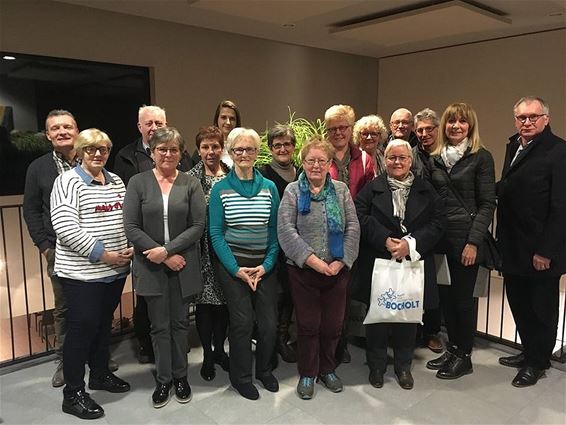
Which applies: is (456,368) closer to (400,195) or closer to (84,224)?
(400,195)

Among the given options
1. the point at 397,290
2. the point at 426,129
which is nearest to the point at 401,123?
the point at 426,129

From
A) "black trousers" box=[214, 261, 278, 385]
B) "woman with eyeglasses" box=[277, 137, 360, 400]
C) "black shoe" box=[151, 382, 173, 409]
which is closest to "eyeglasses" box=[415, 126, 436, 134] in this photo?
"woman with eyeglasses" box=[277, 137, 360, 400]

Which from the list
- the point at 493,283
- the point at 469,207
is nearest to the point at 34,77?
the point at 469,207

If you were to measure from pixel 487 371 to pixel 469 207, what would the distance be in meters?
1.02

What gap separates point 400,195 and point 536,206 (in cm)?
71

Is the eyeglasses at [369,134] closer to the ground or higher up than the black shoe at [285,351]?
higher up

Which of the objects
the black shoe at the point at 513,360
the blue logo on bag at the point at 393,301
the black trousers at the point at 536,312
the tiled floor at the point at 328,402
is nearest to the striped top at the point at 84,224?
the tiled floor at the point at 328,402

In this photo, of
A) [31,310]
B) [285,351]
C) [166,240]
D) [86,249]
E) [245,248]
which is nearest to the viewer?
[86,249]

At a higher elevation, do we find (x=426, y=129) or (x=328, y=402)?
(x=426, y=129)

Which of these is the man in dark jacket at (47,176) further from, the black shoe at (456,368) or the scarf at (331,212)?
the black shoe at (456,368)

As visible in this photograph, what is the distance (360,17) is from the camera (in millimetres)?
5359

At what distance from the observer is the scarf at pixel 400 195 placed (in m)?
2.52

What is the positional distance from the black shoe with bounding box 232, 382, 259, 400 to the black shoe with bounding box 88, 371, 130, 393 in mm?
625

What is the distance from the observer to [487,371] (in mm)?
2859
